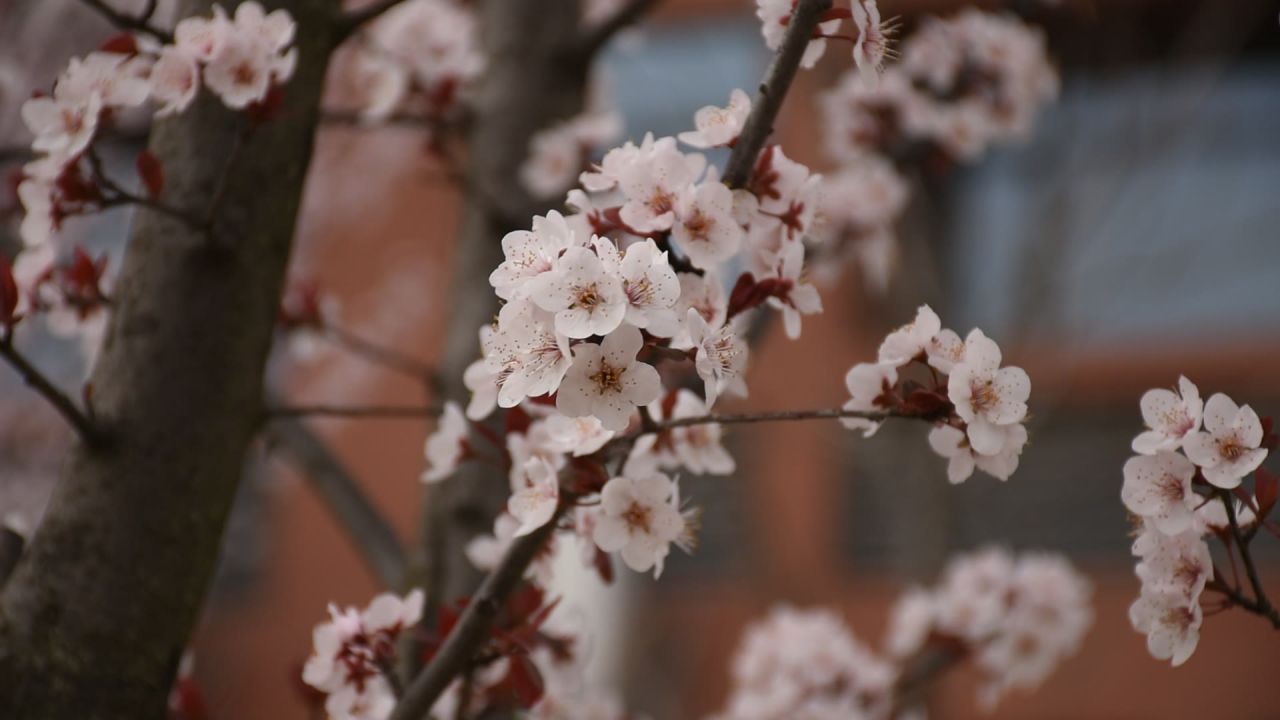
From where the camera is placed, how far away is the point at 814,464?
21.7 ft

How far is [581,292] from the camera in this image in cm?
91

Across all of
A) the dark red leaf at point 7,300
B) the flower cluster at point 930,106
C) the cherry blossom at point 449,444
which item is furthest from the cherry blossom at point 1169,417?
the flower cluster at point 930,106

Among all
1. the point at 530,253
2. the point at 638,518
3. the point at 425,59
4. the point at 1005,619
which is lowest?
the point at 1005,619

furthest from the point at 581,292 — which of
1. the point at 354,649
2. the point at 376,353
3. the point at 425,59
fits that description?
the point at 425,59

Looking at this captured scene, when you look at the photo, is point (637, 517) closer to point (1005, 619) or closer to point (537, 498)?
point (537, 498)

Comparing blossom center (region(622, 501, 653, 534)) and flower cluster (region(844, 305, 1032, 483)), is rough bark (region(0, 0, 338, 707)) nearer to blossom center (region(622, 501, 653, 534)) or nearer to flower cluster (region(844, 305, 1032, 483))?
blossom center (region(622, 501, 653, 534))

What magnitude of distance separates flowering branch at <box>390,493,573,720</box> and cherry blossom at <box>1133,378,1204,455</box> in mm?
544

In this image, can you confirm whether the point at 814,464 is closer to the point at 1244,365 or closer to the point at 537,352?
the point at 1244,365

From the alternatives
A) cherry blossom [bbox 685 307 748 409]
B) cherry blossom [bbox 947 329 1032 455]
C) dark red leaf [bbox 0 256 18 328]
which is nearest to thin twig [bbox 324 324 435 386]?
dark red leaf [bbox 0 256 18 328]

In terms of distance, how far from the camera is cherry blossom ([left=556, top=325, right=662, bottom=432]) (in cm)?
93

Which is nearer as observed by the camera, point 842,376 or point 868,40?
point 868,40

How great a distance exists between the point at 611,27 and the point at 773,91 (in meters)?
1.08

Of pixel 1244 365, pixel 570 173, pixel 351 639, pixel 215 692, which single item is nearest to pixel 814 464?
pixel 1244 365

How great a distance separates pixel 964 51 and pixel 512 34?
0.94 m
